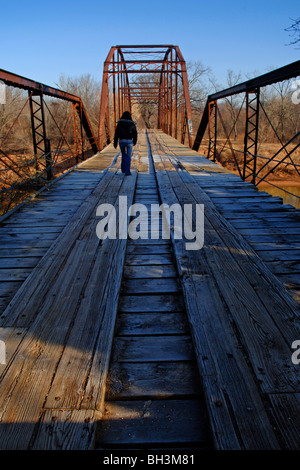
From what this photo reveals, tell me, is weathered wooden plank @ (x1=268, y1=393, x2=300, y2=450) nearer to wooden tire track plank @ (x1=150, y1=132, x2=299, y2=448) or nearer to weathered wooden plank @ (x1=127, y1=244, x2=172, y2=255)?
wooden tire track plank @ (x1=150, y1=132, x2=299, y2=448)

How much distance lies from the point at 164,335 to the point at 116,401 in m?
0.57

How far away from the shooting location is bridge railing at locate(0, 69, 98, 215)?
7547 mm

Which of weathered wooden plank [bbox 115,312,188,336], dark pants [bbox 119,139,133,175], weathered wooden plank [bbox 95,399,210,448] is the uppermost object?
dark pants [bbox 119,139,133,175]

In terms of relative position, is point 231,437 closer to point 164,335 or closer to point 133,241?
point 164,335

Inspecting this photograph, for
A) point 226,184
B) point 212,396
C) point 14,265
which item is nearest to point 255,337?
point 212,396

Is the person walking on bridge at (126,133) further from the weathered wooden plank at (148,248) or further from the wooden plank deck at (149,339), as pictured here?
the weathered wooden plank at (148,248)

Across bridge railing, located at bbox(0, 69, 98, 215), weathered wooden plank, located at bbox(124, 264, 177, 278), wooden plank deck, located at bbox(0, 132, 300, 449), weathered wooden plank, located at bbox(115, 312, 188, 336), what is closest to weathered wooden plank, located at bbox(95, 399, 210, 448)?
wooden plank deck, located at bbox(0, 132, 300, 449)

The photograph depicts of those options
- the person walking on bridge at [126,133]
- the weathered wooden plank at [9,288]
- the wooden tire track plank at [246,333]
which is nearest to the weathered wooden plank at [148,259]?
the wooden tire track plank at [246,333]

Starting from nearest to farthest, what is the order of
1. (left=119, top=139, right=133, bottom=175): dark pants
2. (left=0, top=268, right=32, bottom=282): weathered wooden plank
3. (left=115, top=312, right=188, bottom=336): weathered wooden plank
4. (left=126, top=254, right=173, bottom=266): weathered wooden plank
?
(left=115, top=312, right=188, bottom=336): weathered wooden plank
(left=0, top=268, right=32, bottom=282): weathered wooden plank
(left=126, top=254, right=173, bottom=266): weathered wooden plank
(left=119, top=139, right=133, bottom=175): dark pants

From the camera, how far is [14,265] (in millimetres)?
3082

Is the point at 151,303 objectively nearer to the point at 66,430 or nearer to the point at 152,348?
the point at 152,348

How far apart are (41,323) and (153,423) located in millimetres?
980

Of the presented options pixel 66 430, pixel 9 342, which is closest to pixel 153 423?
pixel 66 430

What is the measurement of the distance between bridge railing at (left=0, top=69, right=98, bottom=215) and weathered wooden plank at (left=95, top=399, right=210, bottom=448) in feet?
15.9
